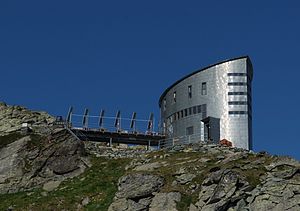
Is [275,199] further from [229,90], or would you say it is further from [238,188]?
[229,90]

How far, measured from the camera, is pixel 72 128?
275 ft

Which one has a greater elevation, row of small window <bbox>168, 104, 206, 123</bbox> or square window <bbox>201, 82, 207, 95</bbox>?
square window <bbox>201, 82, 207, 95</bbox>

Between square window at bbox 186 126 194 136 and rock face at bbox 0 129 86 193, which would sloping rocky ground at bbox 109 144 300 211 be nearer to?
rock face at bbox 0 129 86 193

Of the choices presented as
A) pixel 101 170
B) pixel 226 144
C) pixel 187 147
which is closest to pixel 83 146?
pixel 101 170

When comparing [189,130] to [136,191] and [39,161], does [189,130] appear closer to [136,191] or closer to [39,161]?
[39,161]

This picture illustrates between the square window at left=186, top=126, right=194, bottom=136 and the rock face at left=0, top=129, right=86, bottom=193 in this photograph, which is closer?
the rock face at left=0, top=129, right=86, bottom=193

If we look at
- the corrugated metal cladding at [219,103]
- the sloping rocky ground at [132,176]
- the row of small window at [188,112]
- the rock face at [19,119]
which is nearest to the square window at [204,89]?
the corrugated metal cladding at [219,103]

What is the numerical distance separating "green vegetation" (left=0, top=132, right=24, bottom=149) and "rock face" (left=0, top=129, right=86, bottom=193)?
0.79 m

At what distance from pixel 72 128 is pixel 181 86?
16872 millimetres

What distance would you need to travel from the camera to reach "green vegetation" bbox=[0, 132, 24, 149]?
76500 millimetres

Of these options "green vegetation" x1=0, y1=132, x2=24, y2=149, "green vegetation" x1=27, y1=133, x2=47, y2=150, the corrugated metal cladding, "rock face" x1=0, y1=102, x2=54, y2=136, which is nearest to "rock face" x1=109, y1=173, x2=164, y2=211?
"green vegetation" x1=27, y1=133, x2=47, y2=150

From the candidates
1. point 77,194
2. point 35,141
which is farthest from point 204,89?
point 77,194

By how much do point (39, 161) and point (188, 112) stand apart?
23137 millimetres

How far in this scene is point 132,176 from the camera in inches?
2443
